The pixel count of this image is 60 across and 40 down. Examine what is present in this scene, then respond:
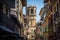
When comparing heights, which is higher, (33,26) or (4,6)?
(4,6)

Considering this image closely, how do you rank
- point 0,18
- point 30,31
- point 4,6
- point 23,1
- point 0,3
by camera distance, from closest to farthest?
point 0,18
point 0,3
point 4,6
point 23,1
point 30,31

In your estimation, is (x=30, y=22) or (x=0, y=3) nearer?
(x=0, y=3)

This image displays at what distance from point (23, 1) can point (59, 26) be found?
2000 centimetres

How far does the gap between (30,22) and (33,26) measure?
2474 mm

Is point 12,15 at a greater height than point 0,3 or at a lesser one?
lesser

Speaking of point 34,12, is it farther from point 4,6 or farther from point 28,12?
point 4,6

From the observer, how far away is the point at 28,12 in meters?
105

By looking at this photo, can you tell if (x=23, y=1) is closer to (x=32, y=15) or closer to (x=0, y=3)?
(x=0, y=3)

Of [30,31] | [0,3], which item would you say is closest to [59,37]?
[0,3]

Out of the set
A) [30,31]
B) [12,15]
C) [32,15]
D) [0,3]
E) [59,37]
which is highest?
[0,3]

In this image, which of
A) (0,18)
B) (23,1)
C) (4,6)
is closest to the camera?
(0,18)

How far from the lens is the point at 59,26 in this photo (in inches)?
1135

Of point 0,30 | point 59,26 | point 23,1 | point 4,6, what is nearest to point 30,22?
point 23,1

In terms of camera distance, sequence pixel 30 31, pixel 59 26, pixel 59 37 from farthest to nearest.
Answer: pixel 30 31 → pixel 59 26 → pixel 59 37
